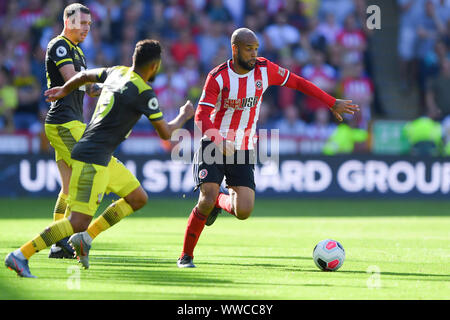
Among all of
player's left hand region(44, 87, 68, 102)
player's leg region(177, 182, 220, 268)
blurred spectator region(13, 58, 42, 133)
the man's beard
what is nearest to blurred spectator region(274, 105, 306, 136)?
blurred spectator region(13, 58, 42, 133)

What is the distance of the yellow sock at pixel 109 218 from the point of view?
7492 millimetres

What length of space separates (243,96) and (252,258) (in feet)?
5.55

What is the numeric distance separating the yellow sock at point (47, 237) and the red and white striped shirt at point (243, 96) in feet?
6.49

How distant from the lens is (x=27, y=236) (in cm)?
1020

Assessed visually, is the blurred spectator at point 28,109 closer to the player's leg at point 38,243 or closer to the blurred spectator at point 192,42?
the blurred spectator at point 192,42

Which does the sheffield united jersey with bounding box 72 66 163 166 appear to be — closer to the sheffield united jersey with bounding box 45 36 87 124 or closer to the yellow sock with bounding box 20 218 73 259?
the yellow sock with bounding box 20 218 73 259

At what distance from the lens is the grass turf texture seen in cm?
639

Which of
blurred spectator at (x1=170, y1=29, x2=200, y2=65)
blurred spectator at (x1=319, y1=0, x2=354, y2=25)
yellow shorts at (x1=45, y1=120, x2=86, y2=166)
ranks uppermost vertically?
blurred spectator at (x1=319, y1=0, x2=354, y2=25)

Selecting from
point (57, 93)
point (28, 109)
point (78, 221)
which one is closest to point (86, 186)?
point (78, 221)

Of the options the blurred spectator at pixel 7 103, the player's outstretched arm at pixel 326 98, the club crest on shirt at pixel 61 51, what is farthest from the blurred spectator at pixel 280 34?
the club crest on shirt at pixel 61 51

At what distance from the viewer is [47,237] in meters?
6.82

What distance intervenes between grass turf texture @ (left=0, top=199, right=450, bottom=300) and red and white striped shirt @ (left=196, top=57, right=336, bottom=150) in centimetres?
129
